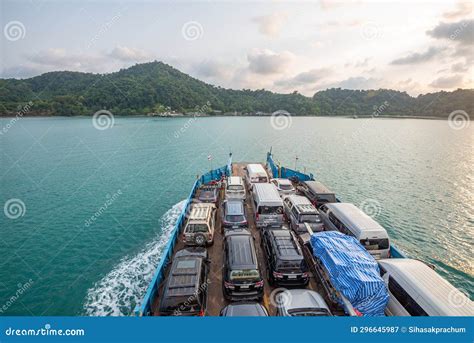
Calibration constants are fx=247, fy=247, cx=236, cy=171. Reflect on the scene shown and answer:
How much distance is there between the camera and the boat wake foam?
12039 mm

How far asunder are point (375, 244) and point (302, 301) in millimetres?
5051

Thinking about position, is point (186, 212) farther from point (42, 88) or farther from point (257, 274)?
point (42, 88)

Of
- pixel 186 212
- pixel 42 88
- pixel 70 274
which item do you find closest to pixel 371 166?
pixel 186 212

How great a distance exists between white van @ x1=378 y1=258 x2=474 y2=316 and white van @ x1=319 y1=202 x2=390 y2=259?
1.83 metres

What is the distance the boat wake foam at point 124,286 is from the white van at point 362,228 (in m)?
10.6

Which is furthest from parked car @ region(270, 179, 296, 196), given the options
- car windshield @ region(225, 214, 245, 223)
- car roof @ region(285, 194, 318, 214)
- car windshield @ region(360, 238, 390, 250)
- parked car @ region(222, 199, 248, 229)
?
car windshield @ region(360, 238, 390, 250)

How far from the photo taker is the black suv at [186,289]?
24.0ft

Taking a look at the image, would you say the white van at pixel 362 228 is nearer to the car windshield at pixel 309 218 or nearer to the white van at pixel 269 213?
the car windshield at pixel 309 218

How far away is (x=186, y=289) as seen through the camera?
763cm

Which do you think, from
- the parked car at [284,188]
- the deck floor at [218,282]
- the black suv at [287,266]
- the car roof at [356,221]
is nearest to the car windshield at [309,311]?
the deck floor at [218,282]

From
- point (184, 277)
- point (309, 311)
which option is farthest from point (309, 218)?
point (184, 277)

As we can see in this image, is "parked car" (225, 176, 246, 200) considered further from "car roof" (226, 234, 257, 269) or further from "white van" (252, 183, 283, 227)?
"car roof" (226, 234, 257, 269)

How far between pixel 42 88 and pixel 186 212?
537ft

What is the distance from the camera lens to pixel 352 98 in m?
167
